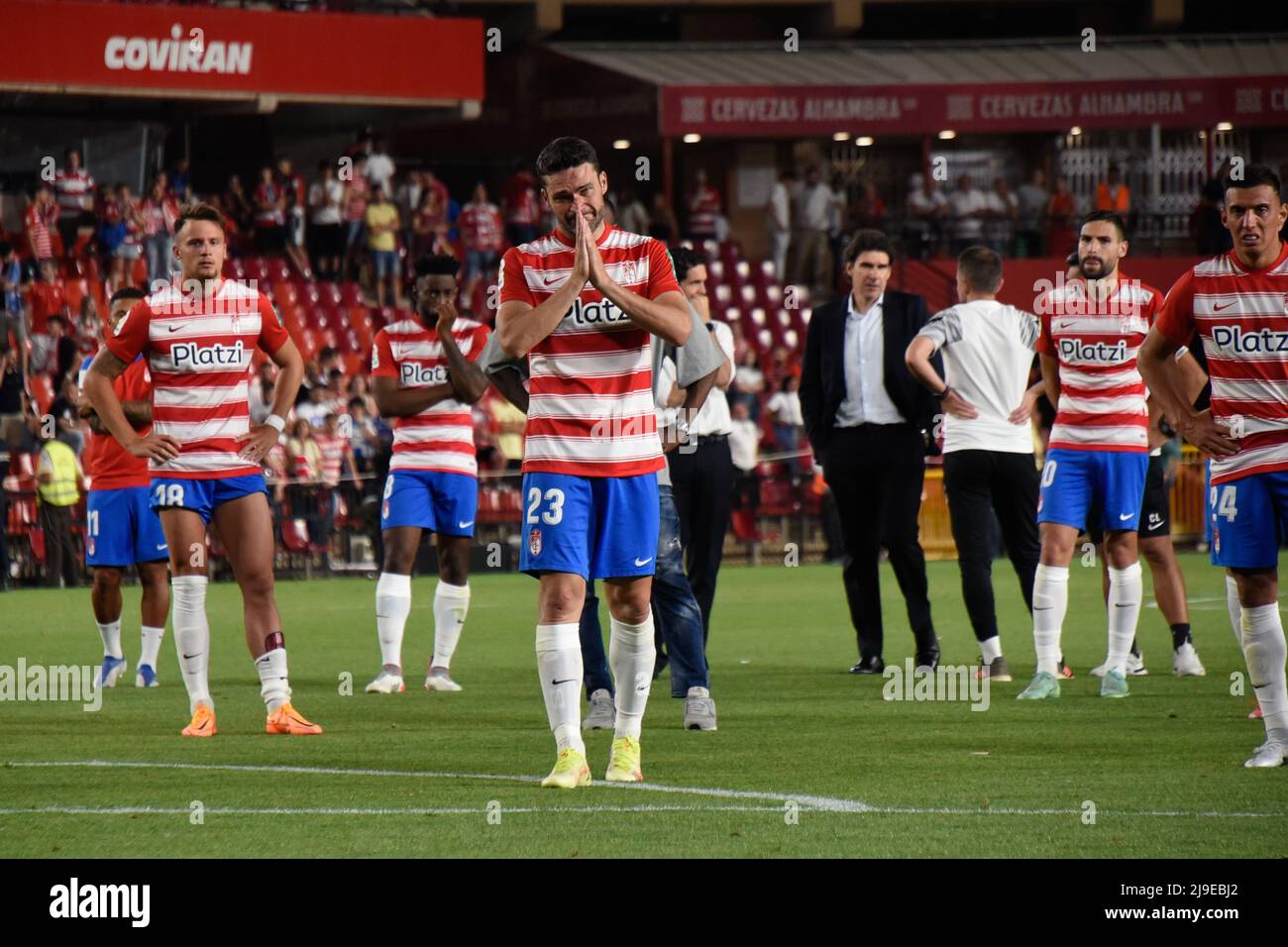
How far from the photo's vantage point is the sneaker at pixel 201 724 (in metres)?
9.40

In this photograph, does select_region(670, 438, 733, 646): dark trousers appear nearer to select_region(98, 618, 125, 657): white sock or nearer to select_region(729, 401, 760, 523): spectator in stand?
select_region(98, 618, 125, 657): white sock

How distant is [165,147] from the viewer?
33.0m

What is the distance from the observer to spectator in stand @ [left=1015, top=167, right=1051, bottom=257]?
35469 mm

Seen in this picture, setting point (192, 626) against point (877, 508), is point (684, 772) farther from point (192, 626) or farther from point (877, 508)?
point (877, 508)

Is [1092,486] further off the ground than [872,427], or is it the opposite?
[872,427]

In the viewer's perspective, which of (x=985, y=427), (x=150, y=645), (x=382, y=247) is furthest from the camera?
(x=382, y=247)

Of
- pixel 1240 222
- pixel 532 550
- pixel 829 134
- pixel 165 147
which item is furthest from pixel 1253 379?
pixel 829 134

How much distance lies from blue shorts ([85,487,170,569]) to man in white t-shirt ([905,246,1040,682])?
15.5 ft

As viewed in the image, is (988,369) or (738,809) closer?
(738,809)

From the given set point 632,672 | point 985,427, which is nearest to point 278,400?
point 632,672

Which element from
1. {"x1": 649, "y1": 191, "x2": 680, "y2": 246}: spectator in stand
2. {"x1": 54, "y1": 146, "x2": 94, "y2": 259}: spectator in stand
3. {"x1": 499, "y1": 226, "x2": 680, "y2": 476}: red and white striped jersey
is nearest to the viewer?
{"x1": 499, "y1": 226, "x2": 680, "y2": 476}: red and white striped jersey

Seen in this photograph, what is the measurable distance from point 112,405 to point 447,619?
9.64 ft

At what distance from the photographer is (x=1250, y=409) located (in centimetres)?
781

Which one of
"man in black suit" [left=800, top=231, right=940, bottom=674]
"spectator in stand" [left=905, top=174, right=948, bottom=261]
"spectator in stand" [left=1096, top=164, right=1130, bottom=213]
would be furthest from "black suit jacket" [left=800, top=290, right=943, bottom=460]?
"spectator in stand" [left=1096, top=164, right=1130, bottom=213]
